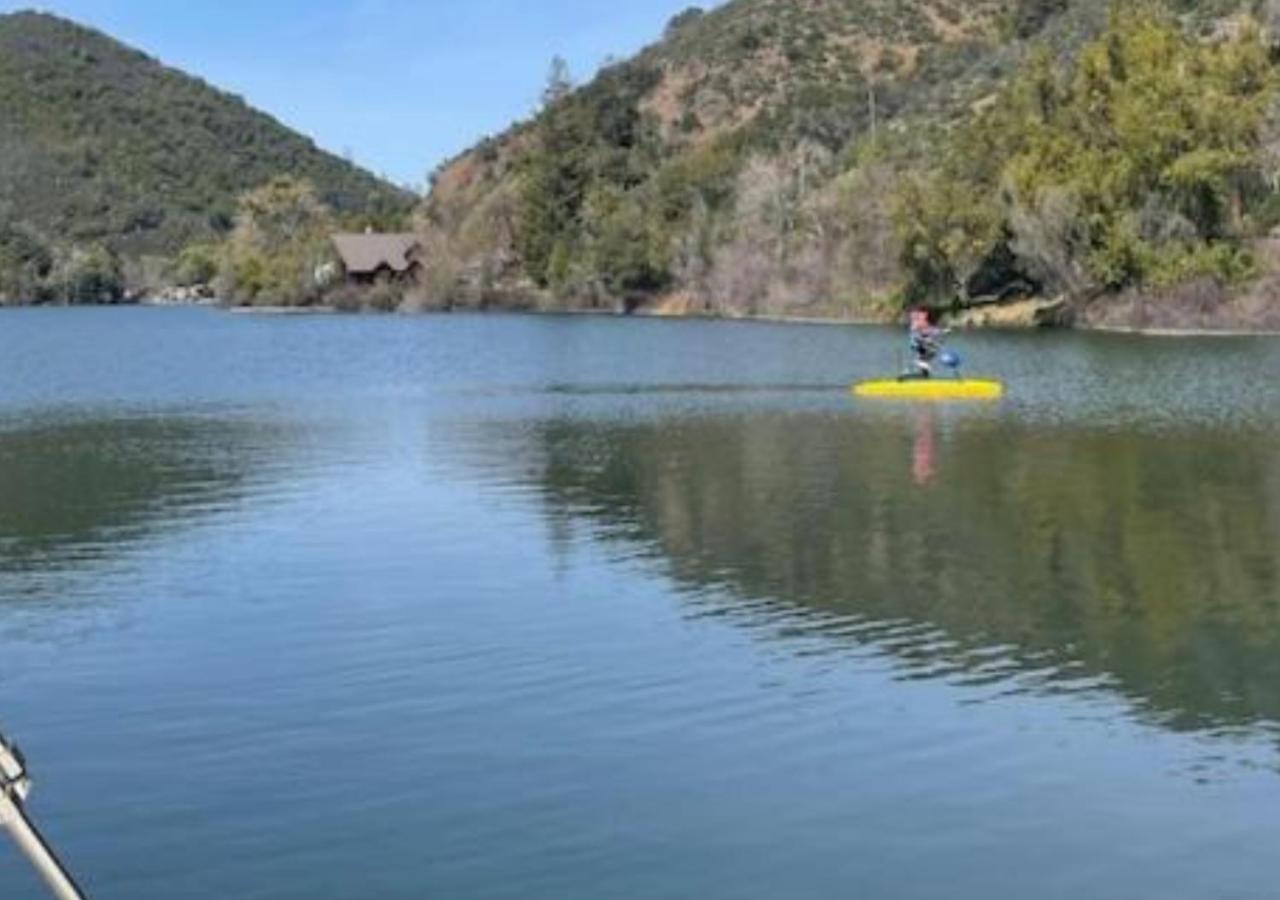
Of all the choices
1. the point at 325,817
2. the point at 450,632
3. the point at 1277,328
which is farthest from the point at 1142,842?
the point at 1277,328

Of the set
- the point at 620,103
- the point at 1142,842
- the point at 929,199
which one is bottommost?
the point at 1142,842

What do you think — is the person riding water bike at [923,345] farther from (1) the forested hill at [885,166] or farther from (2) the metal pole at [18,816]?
(2) the metal pole at [18,816]

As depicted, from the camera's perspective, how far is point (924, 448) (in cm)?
3619

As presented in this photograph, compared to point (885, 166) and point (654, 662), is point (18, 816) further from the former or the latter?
point (885, 166)

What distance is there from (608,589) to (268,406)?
1220 inches

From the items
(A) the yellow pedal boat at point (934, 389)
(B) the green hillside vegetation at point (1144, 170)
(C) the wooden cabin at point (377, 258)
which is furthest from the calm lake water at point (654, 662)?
(C) the wooden cabin at point (377, 258)

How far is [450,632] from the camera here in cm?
1895

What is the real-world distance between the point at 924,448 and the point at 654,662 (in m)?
19.6

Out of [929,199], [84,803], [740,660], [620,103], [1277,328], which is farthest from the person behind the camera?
[620,103]

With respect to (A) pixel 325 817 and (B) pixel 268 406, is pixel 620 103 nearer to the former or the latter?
(B) pixel 268 406

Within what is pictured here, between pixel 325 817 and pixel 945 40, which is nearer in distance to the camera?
pixel 325 817

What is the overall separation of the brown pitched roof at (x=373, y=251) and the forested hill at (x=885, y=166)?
11.8 feet

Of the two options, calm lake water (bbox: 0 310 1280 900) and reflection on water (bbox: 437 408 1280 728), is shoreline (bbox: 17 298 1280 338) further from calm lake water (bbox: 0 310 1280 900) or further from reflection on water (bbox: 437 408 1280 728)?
reflection on water (bbox: 437 408 1280 728)

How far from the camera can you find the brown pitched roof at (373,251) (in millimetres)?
162750
